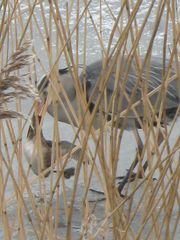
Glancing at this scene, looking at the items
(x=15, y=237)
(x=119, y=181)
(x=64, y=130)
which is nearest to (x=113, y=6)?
(x=64, y=130)

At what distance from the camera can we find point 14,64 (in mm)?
868

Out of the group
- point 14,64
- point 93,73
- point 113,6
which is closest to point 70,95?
point 93,73

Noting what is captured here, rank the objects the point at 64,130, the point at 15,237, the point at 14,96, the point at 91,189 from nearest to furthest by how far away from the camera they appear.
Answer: the point at 14,96
the point at 15,237
the point at 91,189
the point at 64,130

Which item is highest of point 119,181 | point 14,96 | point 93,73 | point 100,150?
point 14,96

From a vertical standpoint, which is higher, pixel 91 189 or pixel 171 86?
pixel 171 86

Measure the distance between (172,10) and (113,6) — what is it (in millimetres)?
3243

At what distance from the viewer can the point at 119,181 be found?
312cm

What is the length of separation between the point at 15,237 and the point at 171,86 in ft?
3.44

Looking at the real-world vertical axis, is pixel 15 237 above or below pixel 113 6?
below

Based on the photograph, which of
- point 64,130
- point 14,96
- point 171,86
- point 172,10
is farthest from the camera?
point 64,130

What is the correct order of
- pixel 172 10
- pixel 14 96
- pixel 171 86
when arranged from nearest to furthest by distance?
pixel 14 96
pixel 172 10
pixel 171 86

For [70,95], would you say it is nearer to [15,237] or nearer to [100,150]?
[15,237]

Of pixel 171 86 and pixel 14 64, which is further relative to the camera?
pixel 171 86

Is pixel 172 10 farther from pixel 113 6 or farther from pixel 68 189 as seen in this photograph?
pixel 113 6
